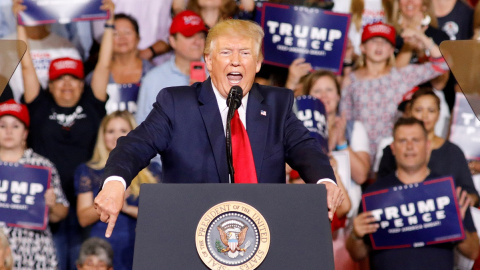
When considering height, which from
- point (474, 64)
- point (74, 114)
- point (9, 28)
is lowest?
point (474, 64)

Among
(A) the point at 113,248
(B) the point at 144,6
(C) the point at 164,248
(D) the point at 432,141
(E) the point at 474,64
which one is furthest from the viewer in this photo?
(B) the point at 144,6

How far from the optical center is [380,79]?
4613 millimetres

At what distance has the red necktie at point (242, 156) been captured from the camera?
6.51 feet

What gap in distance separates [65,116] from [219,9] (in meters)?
1.28

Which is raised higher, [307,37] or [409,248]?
[307,37]

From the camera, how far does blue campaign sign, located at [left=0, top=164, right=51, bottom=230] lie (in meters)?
4.18

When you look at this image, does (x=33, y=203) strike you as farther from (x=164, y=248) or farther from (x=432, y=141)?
(x=164, y=248)

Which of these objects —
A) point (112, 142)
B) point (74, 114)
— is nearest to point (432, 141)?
point (112, 142)

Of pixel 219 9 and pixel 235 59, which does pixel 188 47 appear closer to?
pixel 219 9

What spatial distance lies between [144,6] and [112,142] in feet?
3.39

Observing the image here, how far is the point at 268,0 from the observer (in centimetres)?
469

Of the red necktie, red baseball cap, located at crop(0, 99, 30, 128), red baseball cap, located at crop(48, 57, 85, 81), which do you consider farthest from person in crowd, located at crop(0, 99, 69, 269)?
the red necktie

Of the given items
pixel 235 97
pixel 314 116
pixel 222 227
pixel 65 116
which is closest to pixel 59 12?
pixel 65 116

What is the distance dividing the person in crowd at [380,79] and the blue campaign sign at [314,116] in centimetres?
27
